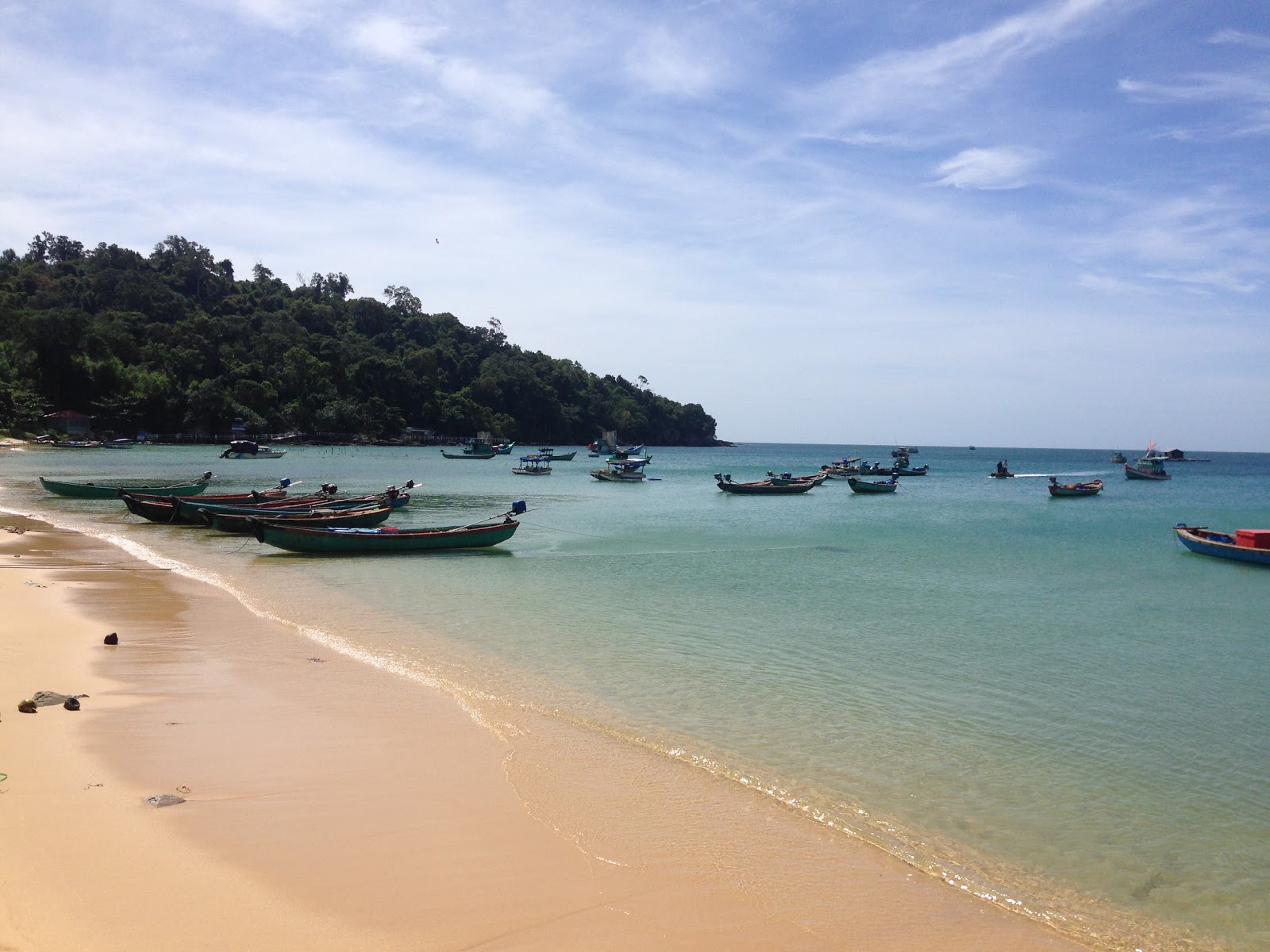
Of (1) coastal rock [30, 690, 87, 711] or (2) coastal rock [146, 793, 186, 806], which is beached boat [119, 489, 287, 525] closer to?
(1) coastal rock [30, 690, 87, 711]

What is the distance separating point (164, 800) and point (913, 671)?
25.1 ft

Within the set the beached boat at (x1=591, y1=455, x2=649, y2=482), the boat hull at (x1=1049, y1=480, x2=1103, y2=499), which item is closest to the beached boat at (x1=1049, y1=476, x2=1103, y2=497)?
the boat hull at (x1=1049, y1=480, x2=1103, y2=499)

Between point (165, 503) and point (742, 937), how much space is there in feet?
77.7

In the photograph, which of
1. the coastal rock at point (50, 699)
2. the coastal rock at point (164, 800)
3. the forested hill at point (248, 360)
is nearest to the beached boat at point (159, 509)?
the coastal rock at point (50, 699)

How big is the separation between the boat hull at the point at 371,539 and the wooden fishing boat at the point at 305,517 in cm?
150

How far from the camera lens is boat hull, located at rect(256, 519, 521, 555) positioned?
1845cm

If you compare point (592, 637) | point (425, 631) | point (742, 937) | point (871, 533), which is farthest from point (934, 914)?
point (871, 533)

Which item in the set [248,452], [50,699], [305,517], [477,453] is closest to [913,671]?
[50,699]

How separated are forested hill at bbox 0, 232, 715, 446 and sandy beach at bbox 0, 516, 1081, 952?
259ft

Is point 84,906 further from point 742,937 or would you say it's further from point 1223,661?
point 1223,661

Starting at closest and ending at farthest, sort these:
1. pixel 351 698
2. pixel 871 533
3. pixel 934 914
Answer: pixel 934 914, pixel 351 698, pixel 871 533

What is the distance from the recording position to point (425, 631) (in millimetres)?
11539

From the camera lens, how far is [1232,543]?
21156mm

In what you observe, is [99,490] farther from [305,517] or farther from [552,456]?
[552,456]
